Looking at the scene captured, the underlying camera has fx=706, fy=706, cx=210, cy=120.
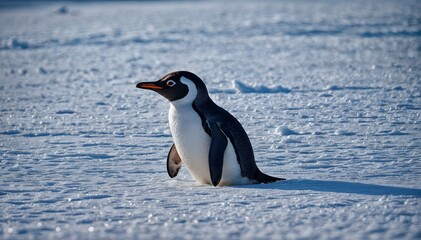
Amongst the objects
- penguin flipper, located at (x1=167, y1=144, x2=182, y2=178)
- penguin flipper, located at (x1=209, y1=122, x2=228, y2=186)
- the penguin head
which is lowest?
penguin flipper, located at (x1=167, y1=144, x2=182, y2=178)

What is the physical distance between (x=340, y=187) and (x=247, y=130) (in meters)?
1.98

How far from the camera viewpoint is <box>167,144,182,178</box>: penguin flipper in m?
4.11

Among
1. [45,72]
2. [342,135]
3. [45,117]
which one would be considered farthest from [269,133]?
[45,72]

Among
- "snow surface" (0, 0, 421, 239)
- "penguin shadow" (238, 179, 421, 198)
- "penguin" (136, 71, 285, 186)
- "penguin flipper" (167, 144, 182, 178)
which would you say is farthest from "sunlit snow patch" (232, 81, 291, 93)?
"penguin shadow" (238, 179, 421, 198)

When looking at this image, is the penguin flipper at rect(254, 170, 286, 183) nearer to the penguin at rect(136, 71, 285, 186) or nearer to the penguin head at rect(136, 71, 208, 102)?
the penguin at rect(136, 71, 285, 186)

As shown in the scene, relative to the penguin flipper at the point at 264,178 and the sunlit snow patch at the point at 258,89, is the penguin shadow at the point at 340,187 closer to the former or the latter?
the penguin flipper at the point at 264,178

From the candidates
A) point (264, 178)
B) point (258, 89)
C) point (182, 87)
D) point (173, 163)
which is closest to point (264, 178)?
point (264, 178)

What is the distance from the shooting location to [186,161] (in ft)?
13.1

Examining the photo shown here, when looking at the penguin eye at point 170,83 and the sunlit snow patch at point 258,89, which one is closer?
the penguin eye at point 170,83

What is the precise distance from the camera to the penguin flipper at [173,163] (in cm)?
411

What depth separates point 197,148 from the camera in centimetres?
393

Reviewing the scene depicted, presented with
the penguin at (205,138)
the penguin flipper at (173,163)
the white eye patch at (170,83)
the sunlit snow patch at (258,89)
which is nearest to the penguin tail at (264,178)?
the penguin at (205,138)

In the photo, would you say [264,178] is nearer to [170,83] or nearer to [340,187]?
[340,187]

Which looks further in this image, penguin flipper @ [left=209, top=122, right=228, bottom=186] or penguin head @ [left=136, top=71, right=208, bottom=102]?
penguin head @ [left=136, top=71, right=208, bottom=102]
